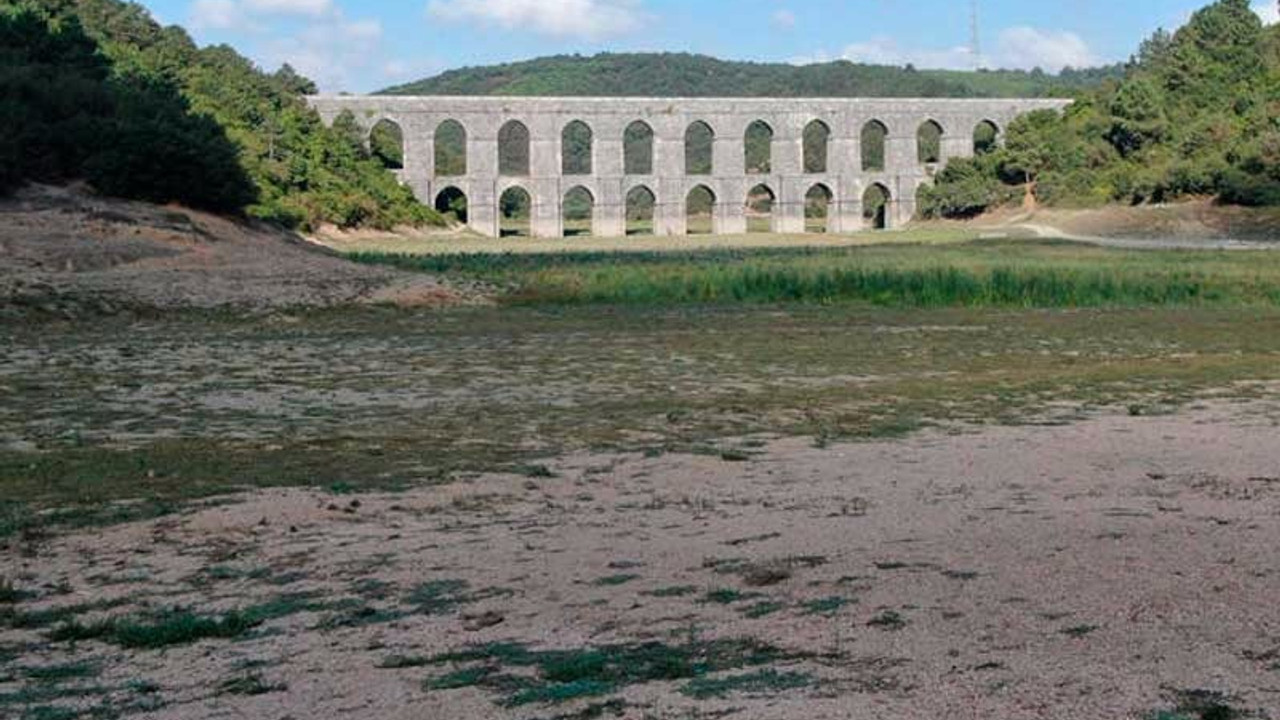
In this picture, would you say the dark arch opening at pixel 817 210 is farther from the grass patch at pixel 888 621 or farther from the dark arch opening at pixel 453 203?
the grass patch at pixel 888 621

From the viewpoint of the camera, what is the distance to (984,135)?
10519 cm

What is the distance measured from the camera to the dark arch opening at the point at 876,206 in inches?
4016

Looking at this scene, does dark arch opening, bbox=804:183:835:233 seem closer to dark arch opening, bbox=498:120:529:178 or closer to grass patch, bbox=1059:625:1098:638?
dark arch opening, bbox=498:120:529:178

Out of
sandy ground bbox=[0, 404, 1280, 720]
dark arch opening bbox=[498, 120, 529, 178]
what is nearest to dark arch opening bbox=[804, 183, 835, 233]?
dark arch opening bbox=[498, 120, 529, 178]

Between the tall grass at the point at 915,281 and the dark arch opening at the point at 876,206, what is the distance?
6051cm

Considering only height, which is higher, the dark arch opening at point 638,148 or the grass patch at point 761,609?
the dark arch opening at point 638,148

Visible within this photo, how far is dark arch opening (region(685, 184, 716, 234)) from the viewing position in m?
110

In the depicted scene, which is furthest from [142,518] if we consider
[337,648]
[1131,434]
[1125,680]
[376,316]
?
[376,316]

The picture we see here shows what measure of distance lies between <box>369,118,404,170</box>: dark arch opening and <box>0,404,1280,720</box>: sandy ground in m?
84.8

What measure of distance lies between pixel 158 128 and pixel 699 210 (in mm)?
88934

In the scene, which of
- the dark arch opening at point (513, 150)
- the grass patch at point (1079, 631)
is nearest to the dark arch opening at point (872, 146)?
the dark arch opening at point (513, 150)

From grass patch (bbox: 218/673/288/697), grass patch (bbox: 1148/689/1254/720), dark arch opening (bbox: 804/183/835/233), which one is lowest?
grass patch (bbox: 218/673/288/697)

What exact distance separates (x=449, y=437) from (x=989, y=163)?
270 ft

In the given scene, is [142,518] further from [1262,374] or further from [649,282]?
[649,282]
